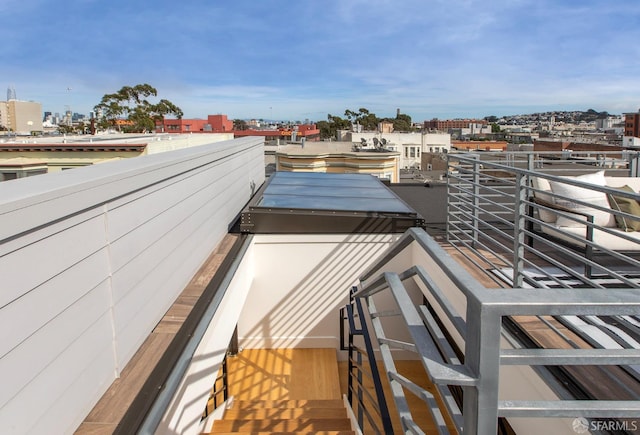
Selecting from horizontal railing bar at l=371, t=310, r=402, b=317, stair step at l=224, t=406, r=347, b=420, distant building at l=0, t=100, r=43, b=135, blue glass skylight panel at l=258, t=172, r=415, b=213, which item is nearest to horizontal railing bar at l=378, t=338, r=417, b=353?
horizontal railing bar at l=371, t=310, r=402, b=317

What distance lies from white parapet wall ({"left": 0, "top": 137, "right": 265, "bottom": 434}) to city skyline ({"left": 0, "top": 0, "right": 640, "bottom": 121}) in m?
14.2

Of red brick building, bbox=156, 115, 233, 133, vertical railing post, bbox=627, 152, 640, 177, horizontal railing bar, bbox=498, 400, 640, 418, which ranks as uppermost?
red brick building, bbox=156, 115, 233, 133

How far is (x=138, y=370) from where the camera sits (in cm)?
226

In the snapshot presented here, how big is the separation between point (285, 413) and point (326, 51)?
35.6 meters

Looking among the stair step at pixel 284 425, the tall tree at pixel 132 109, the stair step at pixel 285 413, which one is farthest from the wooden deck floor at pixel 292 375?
the tall tree at pixel 132 109

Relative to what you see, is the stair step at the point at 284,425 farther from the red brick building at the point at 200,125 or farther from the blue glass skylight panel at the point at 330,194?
the red brick building at the point at 200,125

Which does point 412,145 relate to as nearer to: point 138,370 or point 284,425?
point 284,425

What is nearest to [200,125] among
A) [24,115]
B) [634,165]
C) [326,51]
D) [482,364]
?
[24,115]

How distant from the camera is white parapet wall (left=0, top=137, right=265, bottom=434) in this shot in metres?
1.44

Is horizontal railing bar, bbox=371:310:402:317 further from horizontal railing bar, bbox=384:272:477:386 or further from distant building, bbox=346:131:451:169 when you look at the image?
distant building, bbox=346:131:451:169

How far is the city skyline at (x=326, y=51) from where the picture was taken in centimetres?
1981

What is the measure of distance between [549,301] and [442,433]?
2.38 feet

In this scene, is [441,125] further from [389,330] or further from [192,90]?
[389,330]

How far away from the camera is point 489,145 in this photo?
53344 mm
